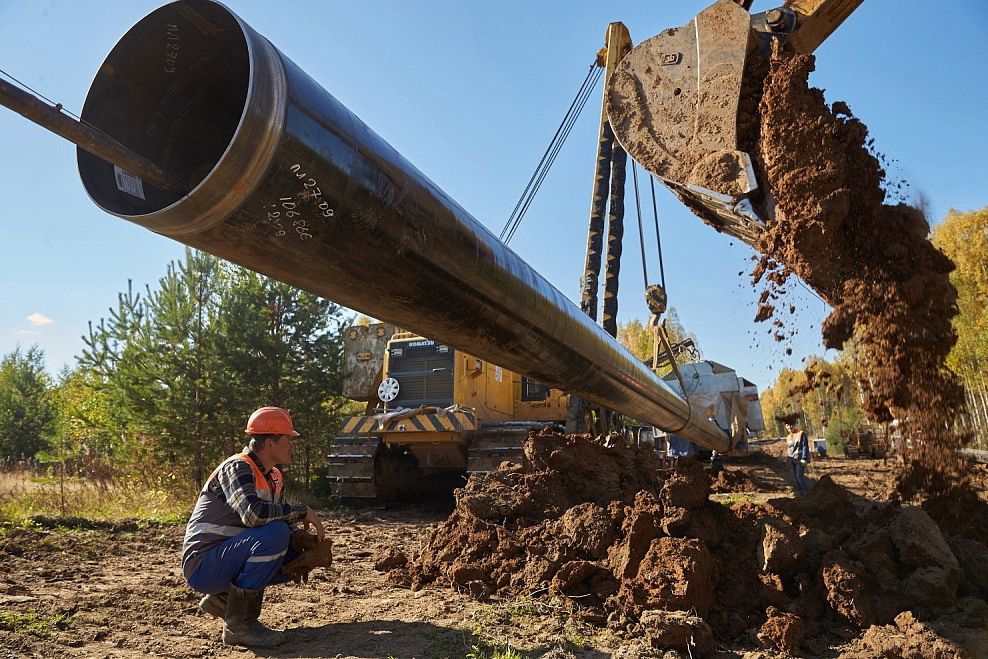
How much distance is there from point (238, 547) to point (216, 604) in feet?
1.41

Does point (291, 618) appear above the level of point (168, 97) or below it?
below

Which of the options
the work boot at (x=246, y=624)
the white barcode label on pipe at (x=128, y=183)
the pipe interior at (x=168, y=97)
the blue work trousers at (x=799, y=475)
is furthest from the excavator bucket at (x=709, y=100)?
the blue work trousers at (x=799, y=475)

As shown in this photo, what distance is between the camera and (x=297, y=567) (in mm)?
3111

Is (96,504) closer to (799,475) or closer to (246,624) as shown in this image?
(246,624)

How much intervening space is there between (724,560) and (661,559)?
0.44 m

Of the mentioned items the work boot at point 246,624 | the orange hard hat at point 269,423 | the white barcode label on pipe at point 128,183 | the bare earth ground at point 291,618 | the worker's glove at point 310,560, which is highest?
the white barcode label on pipe at point 128,183

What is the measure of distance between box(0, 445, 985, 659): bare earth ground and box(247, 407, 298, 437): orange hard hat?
3.40 feet

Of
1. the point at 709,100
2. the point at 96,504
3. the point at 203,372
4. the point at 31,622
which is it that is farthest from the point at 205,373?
the point at 709,100

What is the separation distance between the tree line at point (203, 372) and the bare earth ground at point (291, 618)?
6873 mm

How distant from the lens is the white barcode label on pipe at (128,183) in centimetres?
156

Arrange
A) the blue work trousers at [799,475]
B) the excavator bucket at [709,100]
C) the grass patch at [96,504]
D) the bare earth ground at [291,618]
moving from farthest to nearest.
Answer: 1. the blue work trousers at [799,475]
2. the grass patch at [96,504]
3. the excavator bucket at [709,100]
4. the bare earth ground at [291,618]

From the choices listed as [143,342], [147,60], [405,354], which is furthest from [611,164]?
[143,342]

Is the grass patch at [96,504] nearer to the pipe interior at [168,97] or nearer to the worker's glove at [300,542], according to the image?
the worker's glove at [300,542]

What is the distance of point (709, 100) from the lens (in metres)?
3.97
